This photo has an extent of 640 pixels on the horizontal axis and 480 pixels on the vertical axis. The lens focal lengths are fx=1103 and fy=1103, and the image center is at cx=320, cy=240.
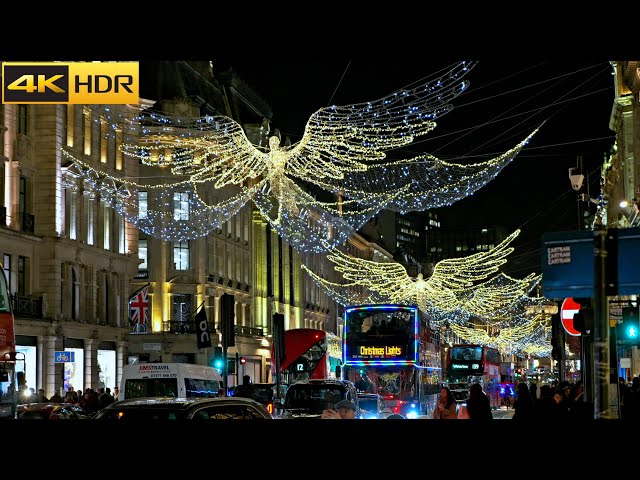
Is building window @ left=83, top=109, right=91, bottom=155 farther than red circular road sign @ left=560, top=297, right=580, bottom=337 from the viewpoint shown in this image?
Yes

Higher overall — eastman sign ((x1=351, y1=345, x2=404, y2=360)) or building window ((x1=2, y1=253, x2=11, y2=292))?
building window ((x1=2, y1=253, x2=11, y2=292))

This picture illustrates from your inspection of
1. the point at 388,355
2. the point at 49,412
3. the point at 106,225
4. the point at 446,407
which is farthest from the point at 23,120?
the point at 446,407

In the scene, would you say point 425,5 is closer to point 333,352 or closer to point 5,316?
point 5,316

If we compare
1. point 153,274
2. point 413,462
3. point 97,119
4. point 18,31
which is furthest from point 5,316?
point 153,274

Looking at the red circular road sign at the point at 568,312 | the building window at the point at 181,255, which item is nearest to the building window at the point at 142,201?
the building window at the point at 181,255

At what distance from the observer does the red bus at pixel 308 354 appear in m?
46.4

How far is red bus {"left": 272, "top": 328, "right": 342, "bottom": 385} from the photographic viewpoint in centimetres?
4644

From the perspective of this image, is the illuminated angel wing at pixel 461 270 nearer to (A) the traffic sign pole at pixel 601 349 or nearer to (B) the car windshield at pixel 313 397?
(B) the car windshield at pixel 313 397

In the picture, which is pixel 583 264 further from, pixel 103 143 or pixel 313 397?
pixel 103 143

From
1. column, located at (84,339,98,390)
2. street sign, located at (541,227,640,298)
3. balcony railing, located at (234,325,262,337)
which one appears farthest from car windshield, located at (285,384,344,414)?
balcony railing, located at (234,325,262,337)

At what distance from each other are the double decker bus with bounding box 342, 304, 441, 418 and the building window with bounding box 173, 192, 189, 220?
26.3 meters

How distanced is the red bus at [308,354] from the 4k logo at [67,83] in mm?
32219

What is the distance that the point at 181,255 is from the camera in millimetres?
62906

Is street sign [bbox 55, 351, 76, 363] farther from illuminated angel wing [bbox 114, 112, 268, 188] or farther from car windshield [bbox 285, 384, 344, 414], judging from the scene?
car windshield [bbox 285, 384, 344, 414]
